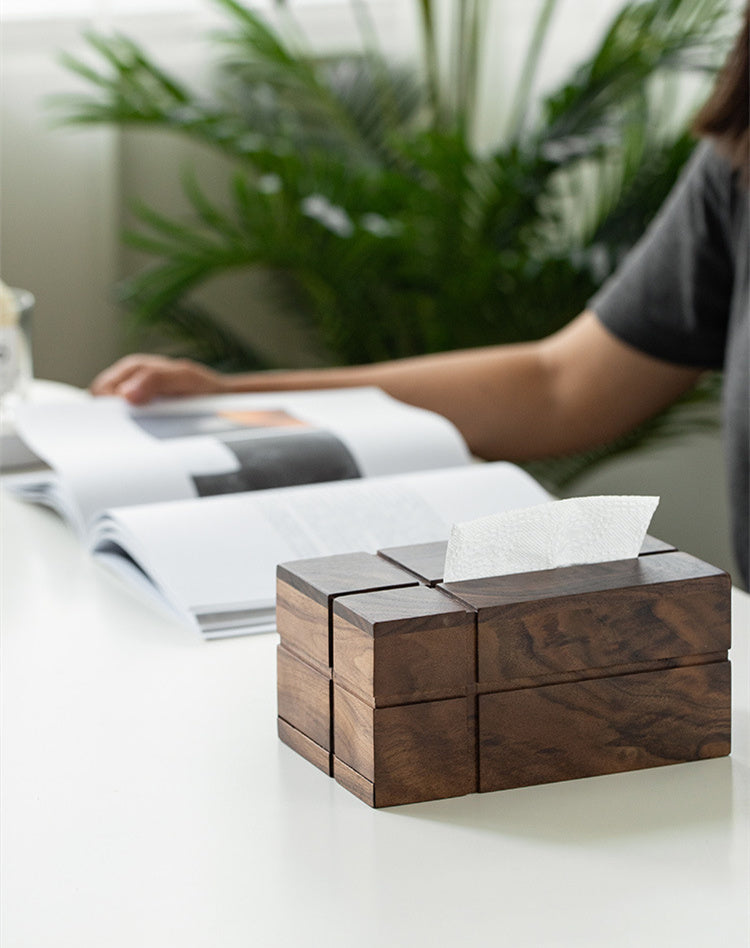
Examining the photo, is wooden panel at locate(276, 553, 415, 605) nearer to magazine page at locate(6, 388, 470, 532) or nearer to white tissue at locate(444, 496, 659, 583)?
white tissue at locate(444, 496, 659, 583)

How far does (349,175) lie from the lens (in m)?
1.99

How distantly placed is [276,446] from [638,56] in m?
1.21

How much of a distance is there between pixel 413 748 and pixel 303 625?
0.07 meters

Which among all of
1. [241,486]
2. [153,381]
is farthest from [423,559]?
[153,381]

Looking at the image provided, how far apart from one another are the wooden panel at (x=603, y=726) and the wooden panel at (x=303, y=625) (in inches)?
2.5

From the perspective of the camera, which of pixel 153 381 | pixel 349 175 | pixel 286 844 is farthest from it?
pixel 349 175

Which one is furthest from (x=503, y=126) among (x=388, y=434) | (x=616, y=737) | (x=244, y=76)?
(x=616, y=737)

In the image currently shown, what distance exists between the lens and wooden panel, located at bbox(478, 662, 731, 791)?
436 millimetres

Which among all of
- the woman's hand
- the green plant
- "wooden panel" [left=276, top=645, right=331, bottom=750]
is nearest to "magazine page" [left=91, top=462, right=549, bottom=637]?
"wooden panel" [left=276, top=645, right=331, bottom=750]

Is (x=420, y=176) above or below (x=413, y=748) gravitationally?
above

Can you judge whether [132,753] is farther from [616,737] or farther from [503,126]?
[503,126]

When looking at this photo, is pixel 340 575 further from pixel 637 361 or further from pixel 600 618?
pixel 637 361

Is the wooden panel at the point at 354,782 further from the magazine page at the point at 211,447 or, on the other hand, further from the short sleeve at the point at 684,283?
the short sleeve at the point at 684,283

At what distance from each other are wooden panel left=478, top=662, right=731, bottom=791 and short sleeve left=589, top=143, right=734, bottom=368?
0.73m
